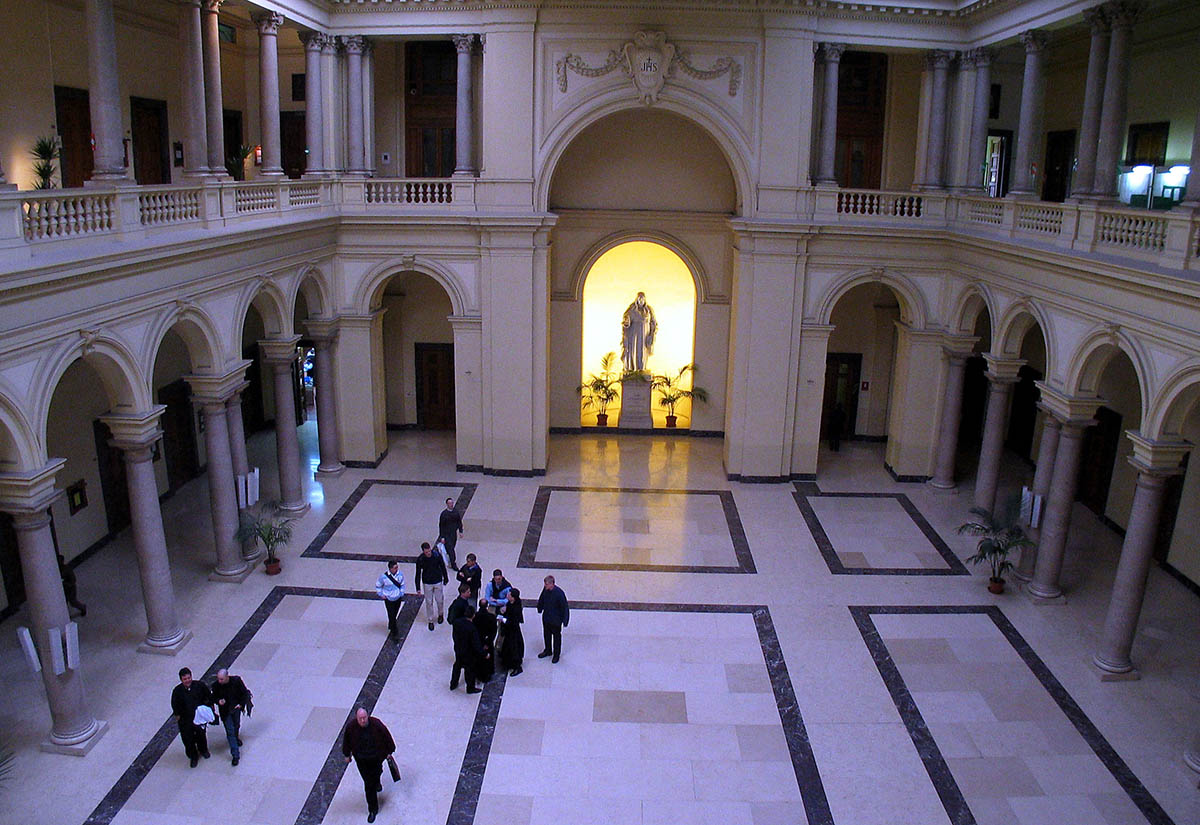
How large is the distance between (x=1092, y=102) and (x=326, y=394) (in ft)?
52.2

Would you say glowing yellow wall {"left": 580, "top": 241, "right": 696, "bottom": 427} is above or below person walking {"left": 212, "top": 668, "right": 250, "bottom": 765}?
above

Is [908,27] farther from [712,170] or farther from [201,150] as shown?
[201,150]

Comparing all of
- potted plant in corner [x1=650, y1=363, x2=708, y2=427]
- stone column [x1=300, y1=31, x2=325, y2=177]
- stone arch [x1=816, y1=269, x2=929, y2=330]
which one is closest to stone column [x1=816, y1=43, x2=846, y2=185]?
Answer: stone arch [x1=816, y1=269, x2=929, y2=330]

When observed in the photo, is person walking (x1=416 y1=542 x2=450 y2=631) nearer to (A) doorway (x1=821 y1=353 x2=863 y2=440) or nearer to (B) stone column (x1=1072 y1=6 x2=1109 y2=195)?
(B) stone column (x1=1072 y1=6 x2=1109 y2=195)

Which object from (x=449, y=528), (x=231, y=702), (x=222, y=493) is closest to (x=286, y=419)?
(x=222, y=493)

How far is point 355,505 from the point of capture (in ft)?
65.3

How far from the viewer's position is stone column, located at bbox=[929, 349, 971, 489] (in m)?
20.9

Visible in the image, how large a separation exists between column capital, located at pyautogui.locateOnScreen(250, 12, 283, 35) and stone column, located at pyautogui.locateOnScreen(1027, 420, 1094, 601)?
15.5 meters

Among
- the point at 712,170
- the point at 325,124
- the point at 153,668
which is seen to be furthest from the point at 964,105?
the point at 153,668

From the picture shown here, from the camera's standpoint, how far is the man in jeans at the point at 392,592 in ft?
46.1

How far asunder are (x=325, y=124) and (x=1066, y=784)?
18186mm

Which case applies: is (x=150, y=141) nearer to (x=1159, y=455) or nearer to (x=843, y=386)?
(x=843, y=386)

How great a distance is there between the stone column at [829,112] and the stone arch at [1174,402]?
9.72m

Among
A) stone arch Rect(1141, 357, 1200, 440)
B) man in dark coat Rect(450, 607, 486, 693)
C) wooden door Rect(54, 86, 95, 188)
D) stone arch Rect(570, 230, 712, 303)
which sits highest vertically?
wooden door Rect(54, 86, 95, 188)
